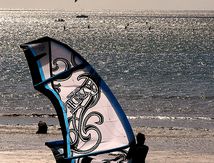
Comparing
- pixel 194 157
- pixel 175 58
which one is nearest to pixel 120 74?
pixel 175 58

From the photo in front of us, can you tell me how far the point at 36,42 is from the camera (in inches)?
430

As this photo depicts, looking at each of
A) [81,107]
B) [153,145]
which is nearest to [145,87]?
[153,145]

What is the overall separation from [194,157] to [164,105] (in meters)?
22.3

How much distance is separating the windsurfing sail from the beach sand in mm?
6845

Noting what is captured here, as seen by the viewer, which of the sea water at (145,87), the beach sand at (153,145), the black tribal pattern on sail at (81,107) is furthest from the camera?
the sea water at (145,87)

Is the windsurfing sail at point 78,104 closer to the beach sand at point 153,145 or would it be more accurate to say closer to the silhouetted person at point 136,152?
the silhouetted person at point 136,152

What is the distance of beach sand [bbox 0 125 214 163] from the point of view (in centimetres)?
1915

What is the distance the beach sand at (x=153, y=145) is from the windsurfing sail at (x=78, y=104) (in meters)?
6.84

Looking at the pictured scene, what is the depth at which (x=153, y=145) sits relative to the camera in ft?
74.7

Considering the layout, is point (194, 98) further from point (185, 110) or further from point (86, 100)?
point (86, 100)

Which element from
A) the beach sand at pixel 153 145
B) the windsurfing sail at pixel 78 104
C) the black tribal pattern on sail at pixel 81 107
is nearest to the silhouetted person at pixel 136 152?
the windsurfing sail at pixel 78 104

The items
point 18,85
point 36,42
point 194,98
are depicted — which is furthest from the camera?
point 18,85

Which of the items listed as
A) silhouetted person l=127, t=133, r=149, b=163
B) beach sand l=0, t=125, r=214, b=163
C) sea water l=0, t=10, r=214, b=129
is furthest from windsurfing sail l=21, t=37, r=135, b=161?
sea water l=0, t=10, r=214, b=129

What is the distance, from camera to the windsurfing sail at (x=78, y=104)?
11.1 meters
